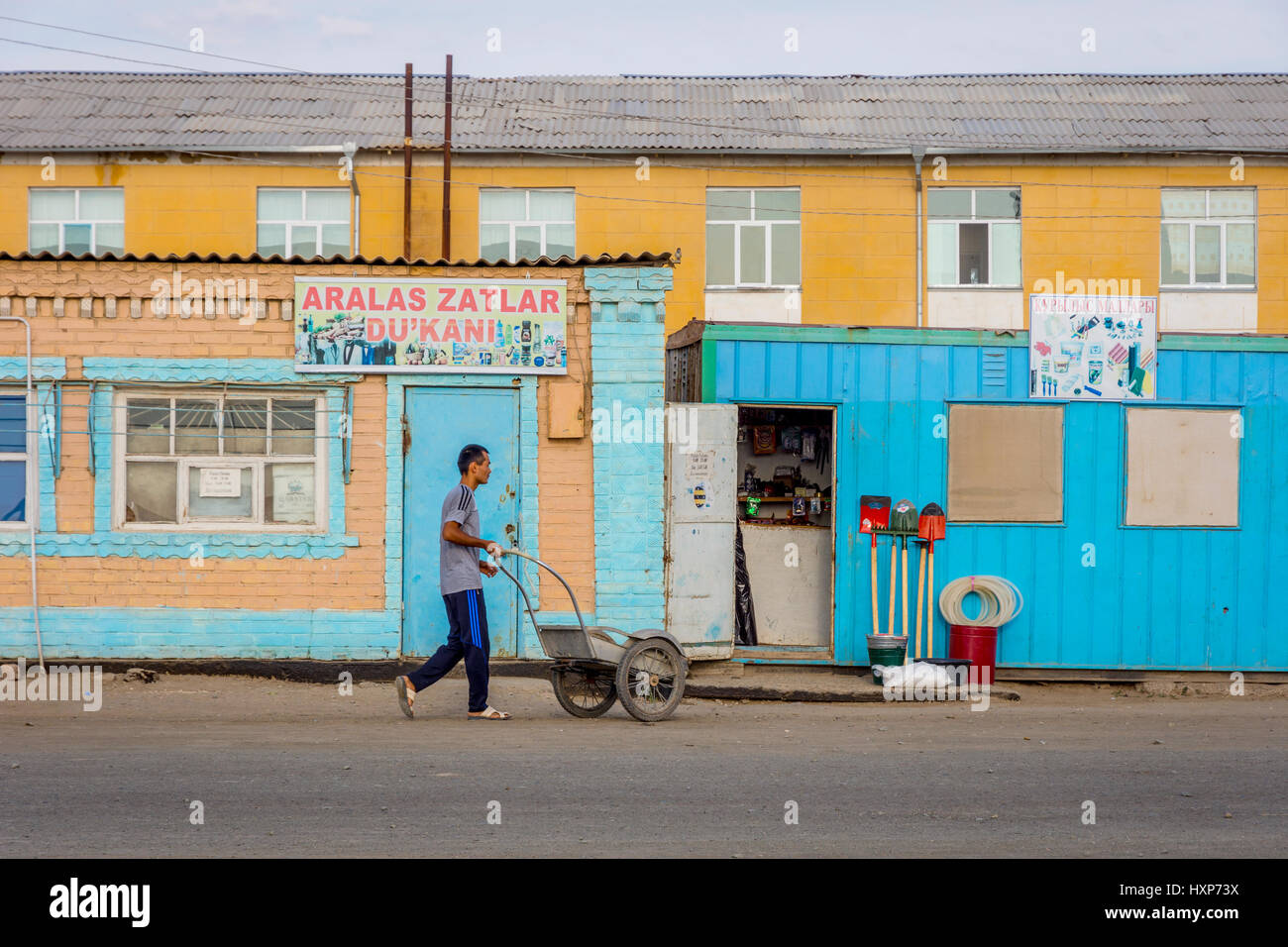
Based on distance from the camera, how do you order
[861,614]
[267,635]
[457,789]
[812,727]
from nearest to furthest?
[457,789], [812,727], [267,635], [861,614]

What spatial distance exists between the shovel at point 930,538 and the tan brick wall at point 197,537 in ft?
11.0

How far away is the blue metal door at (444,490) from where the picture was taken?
12203mm

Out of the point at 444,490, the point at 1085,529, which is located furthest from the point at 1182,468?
the point at 444,490

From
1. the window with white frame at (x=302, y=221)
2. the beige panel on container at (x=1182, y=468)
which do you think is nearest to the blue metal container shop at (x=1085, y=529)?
the beige panel on container at (x=1182, y=468)

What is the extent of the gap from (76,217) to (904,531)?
15.0 m

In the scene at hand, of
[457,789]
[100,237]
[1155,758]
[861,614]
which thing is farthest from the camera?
[100,237]

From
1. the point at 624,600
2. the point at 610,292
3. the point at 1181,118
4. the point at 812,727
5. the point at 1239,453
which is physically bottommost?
the point at 812,727

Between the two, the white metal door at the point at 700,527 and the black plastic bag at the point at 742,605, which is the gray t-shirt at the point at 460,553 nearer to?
the white metal door at the point at 700,527

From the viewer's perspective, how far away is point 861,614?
13.2 meters

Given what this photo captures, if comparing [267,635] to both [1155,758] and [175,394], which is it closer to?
[175,394]

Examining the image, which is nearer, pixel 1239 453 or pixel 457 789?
pixel 457 789

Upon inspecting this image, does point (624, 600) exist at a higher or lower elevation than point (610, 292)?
lower

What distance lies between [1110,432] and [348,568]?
7.53 m

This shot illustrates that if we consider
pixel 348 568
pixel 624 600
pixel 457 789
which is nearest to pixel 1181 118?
pixel 624 600
